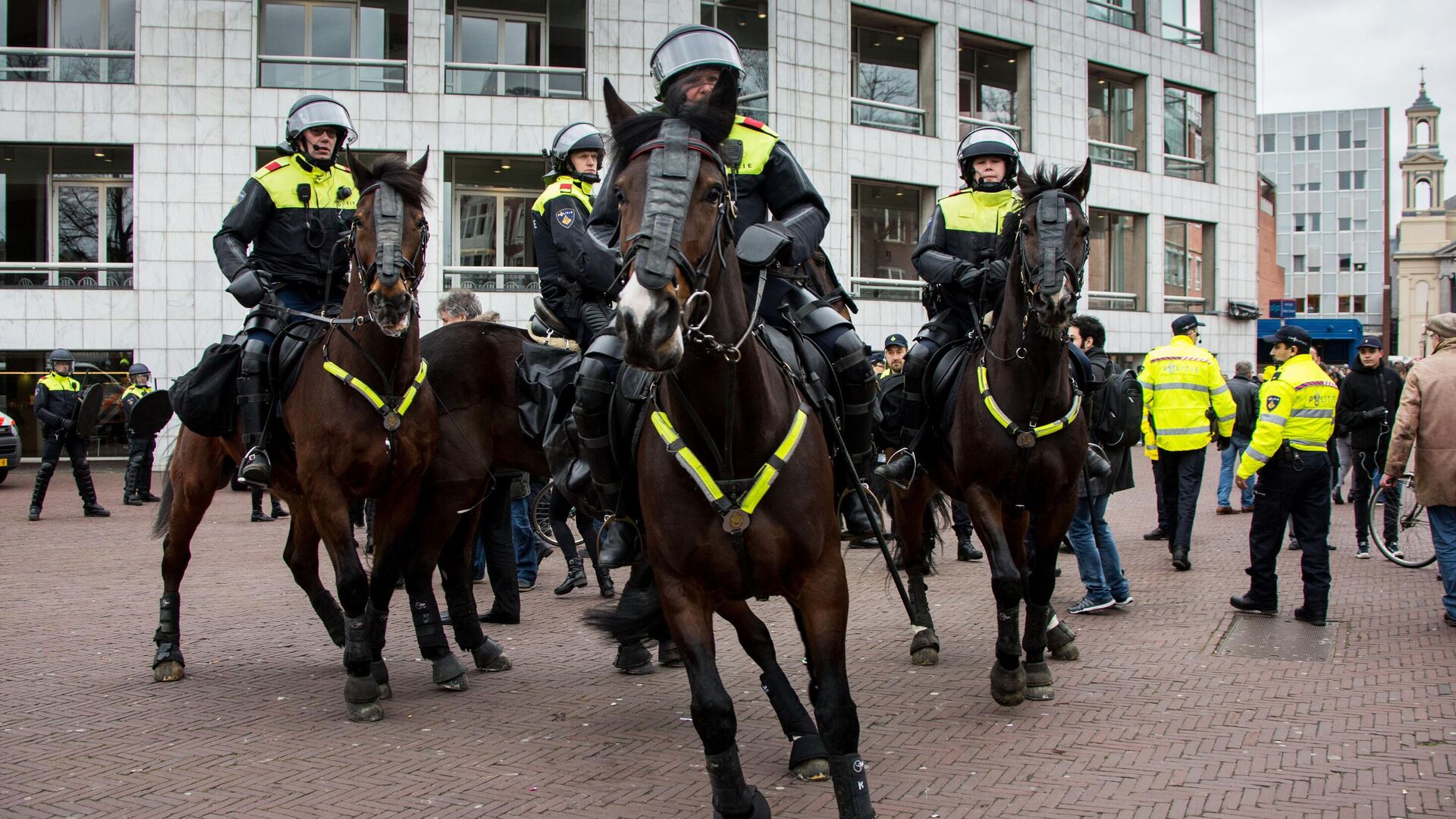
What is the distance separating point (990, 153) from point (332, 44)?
21.0 m

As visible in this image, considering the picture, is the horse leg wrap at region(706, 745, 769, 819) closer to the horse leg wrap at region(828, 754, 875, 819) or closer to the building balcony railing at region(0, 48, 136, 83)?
the horse leg wrap at region(828, 754, 875, 819)

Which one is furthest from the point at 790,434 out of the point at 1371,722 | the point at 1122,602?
the point at 1122,602

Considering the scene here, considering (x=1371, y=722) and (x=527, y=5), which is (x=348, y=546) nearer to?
(x=1371, y=722)

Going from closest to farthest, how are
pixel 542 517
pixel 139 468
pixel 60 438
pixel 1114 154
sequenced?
pixel 542 517, pixel 60 438, pixel 139 468, pixel 1114 154

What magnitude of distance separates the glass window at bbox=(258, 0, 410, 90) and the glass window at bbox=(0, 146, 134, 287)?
12.1 feet

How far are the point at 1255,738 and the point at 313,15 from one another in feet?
80.0

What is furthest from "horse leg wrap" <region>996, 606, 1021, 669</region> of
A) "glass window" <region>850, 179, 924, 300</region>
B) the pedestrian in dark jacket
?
"glass window" <region>850, 179, 924, 300</region>

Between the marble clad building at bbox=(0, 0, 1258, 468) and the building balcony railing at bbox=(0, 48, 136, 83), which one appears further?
the building balcony railing at bbox=(0, 48, 136, 83)

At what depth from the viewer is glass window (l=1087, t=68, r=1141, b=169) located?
33969 millimetres

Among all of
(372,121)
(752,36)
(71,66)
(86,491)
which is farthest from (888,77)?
(86,491)

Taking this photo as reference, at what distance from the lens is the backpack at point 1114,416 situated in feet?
29.9

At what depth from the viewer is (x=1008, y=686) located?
6.39 metres

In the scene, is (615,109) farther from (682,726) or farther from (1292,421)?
(1292,421)

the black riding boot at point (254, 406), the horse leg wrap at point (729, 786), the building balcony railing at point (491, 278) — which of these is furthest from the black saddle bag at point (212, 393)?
the building balcony railing at point (491, 278)
